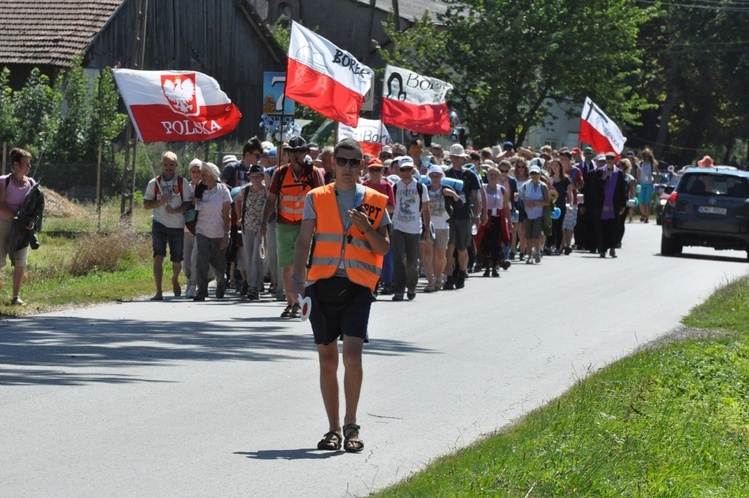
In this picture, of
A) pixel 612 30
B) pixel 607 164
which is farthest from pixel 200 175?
pixel 612 30

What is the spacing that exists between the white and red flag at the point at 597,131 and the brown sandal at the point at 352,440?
22731 millimetres

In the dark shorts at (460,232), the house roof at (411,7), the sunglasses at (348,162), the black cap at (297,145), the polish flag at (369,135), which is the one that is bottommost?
the dark shorts at (460,232)

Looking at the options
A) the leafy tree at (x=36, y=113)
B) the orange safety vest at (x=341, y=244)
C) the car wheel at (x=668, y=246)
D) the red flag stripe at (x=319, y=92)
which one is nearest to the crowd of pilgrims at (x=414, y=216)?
the red flag stripe at (x=319, y=92)

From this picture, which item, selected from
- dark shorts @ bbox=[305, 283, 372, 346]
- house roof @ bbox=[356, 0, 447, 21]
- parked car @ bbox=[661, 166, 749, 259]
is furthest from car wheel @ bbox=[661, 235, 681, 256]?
house roof @ bbox=[356, 0, 447, 21]

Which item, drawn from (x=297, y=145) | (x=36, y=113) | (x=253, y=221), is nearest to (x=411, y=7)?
(x=36, y=113)

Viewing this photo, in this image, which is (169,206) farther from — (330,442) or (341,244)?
(330,442)

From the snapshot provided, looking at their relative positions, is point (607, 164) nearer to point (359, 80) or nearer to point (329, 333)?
point (359, 80)

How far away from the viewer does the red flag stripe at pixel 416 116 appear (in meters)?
24.7

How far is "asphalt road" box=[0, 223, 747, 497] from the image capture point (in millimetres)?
7484

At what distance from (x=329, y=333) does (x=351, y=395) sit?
39 centimetres

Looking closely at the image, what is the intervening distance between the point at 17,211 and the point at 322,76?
471 cm

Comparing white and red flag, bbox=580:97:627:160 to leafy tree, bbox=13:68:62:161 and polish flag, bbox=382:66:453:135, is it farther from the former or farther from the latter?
leafy tree, bbox=13:68:62:161

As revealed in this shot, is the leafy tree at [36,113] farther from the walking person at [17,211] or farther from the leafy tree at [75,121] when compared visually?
the walking person at [17,211]

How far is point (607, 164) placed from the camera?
88.2ft
